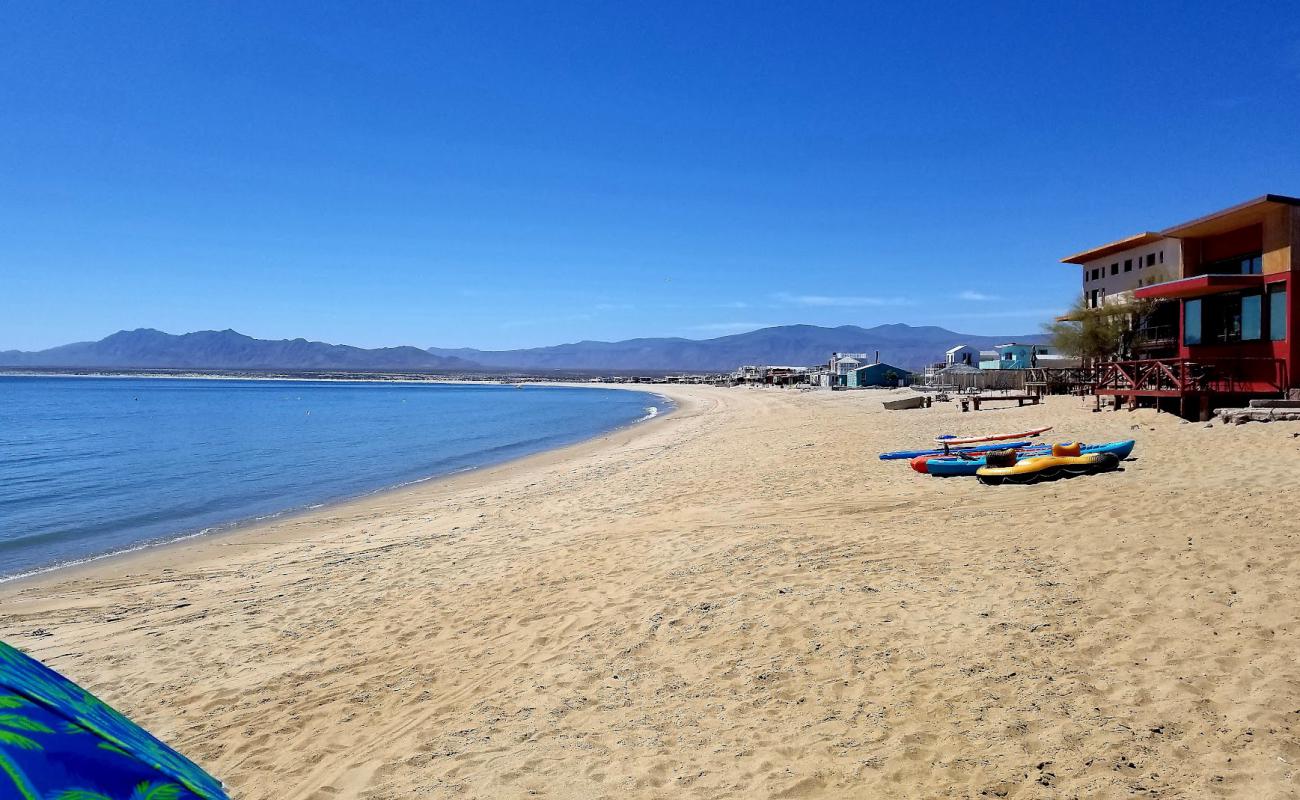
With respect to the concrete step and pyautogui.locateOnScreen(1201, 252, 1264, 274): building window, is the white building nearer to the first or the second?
pyautogui.locateOnScreen(1201, 252, 1264, 274): building window

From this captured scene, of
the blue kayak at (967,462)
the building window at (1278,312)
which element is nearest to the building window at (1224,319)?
the building window at (1278,312)

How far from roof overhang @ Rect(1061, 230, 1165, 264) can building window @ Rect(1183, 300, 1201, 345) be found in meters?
11.5

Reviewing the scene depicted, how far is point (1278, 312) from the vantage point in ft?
55.2

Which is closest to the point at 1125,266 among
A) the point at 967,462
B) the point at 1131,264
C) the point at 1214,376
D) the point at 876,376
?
the point at 1131,264

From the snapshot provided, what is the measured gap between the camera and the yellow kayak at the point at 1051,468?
35.3ft

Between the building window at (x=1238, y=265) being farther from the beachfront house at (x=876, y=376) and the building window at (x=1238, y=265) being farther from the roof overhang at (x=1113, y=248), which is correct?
the beachfront house at (x=876, y=376)

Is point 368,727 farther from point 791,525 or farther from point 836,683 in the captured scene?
point 791,525

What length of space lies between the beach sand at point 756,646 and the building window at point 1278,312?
773 centimetres

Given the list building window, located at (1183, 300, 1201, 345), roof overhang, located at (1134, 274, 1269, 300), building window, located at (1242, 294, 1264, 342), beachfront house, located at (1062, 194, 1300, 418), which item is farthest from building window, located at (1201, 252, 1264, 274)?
building window, located at (1183, 300, 1201, 345)

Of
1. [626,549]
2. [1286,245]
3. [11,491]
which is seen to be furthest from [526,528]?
[1286,245]

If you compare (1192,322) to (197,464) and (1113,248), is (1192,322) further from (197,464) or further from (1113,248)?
(197,464)

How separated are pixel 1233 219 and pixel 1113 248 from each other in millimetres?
18735

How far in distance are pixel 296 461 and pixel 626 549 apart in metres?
21.2

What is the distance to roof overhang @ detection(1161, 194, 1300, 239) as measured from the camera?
1658 cm
